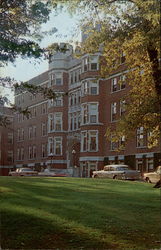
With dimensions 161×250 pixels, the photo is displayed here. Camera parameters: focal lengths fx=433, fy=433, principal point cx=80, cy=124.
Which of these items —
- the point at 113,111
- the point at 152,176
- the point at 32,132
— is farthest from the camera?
the point at 152,176

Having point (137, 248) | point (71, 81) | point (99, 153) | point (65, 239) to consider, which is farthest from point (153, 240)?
point (71, 81)

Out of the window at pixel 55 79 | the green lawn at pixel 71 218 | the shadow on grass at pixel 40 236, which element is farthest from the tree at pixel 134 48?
the shadow on grass at pixel 40 236

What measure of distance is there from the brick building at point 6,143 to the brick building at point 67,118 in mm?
118

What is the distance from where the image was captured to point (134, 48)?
358 inches

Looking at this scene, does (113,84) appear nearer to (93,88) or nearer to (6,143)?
(93,88)

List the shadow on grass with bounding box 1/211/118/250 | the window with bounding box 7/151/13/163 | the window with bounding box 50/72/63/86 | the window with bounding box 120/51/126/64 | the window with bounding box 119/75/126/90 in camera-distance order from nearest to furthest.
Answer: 1. the shadow on grass with bounding box 1/211/118/250
2. the window with bounding box 50/72/63/86
3. the window with bounding box 7/151/13/163
4. the window with bounding box 120/51/126/64
5. the window with bounding box 119/75/126/90

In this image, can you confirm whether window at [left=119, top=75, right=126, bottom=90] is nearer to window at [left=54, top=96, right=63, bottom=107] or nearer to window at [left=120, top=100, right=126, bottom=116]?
window at [left=120, top=100, right=126, bottom=116]

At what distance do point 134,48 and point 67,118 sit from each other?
2.75m

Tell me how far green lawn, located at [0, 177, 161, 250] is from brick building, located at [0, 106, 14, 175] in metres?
1.05

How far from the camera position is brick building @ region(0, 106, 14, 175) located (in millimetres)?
8133

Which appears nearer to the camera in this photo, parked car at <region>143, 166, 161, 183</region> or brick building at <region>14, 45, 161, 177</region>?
brick building at <region>14, 45, 161, 177</region>

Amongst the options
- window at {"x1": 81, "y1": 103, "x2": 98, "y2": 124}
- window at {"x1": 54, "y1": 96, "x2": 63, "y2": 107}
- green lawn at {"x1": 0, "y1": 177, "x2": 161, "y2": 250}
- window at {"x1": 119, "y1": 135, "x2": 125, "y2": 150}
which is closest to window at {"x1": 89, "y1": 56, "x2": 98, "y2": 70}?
window at {"x1": 81, "y1": 103, "x2": 98, "y2": 124}

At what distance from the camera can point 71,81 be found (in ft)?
31.6

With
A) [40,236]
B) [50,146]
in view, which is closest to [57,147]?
[50,146]
